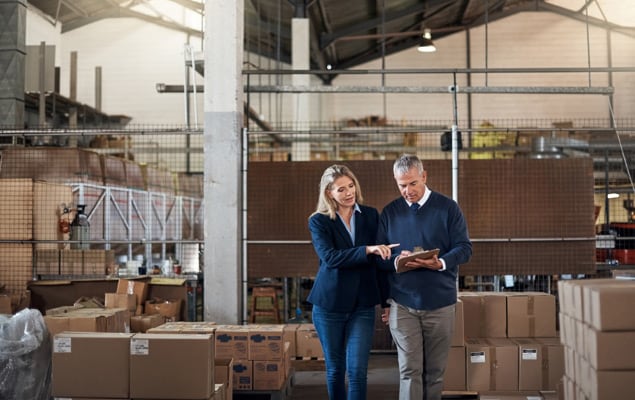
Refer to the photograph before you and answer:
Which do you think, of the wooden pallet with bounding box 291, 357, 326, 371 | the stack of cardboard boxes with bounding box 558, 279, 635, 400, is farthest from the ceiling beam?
the stack of cardboard boxes with bounding box 558, 279, 635, 400

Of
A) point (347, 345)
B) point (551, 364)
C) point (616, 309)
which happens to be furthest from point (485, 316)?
point (616, 309)

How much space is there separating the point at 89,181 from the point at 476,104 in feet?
→ 41.2

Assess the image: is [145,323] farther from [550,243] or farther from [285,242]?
[550,243]

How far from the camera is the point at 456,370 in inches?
224

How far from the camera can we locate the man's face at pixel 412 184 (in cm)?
404

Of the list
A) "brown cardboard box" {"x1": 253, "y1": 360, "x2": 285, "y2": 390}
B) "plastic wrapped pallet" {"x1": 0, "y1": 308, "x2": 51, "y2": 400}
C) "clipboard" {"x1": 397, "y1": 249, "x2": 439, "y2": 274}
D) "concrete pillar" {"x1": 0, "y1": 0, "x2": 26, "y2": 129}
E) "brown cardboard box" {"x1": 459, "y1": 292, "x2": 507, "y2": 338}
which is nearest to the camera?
"clipboard" {"x1": 397, "y1": 249, "x2": 439, "y2": 274}

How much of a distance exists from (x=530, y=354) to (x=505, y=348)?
20cm

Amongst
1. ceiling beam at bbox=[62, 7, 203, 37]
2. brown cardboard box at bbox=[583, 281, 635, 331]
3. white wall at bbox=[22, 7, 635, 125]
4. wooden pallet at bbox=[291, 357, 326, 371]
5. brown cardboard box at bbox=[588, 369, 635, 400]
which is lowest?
wooden pallet at bbox=[291, 357, 326, 371]

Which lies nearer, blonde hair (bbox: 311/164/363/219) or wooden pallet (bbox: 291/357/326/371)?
blonde hair (bbox: 311/164/363/219)

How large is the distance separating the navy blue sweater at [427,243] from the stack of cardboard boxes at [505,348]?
1.60 metres

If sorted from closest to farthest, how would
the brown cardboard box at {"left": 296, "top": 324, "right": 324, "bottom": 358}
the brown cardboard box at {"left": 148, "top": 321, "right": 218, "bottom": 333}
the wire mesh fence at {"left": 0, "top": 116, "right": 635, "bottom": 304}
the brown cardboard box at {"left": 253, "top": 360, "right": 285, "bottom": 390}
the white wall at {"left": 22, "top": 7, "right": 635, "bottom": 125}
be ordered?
the brown cardboard box at {"left": 148, "top": 321, "right": 218, "bottom": 333}, the brown cardboard box at {"left": 253, "top": 360, "right": 285, "bottom": 390}, the brown cardboard box at {"left": 296, "top": 324, "right": 324, "bottom": 358}, the wire mesh fence at {"left": 0, "top": 116, "right": 635, "bottom": 304}, the white wall at {"left": 22, "top": 7, "right": 635, "bottom": 125}

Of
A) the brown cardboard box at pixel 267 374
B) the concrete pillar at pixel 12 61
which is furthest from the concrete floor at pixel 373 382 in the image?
the concrete pillar at pixel 12 61

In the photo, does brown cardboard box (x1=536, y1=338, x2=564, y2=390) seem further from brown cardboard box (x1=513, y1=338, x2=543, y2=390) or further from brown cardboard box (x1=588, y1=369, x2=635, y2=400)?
brown cardboard box (x1=588, y1=369, x2=635, y2=400)

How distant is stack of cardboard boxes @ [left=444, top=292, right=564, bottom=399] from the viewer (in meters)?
5.61
